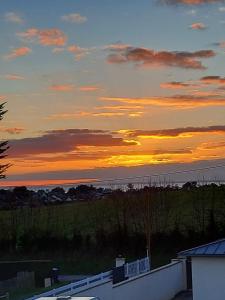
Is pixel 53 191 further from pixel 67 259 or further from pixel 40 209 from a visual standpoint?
pixel 67 259

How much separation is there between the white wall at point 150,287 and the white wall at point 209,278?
88.4 inches

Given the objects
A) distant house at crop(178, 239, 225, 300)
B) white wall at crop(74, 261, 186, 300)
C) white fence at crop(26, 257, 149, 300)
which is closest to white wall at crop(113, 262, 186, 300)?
white wall at crop(74, 261, 186, 300)

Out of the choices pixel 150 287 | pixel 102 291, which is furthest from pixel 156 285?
pixel 102 291

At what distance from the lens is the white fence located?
14.0 metres

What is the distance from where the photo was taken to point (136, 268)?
2091 centimetres

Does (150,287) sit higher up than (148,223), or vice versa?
A: (148,223)

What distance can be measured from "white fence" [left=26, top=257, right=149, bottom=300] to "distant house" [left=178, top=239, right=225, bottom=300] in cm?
241

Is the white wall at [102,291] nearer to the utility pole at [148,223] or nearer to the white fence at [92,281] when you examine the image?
the white fence at [92,281]

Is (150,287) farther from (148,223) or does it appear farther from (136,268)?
(148,223)

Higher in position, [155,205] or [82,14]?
[82,14]

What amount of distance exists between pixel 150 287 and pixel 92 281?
13.2ft

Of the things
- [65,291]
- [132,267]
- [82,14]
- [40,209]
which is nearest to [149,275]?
[132,267]

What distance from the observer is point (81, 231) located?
35500 mm

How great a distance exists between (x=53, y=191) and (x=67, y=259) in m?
33.5
